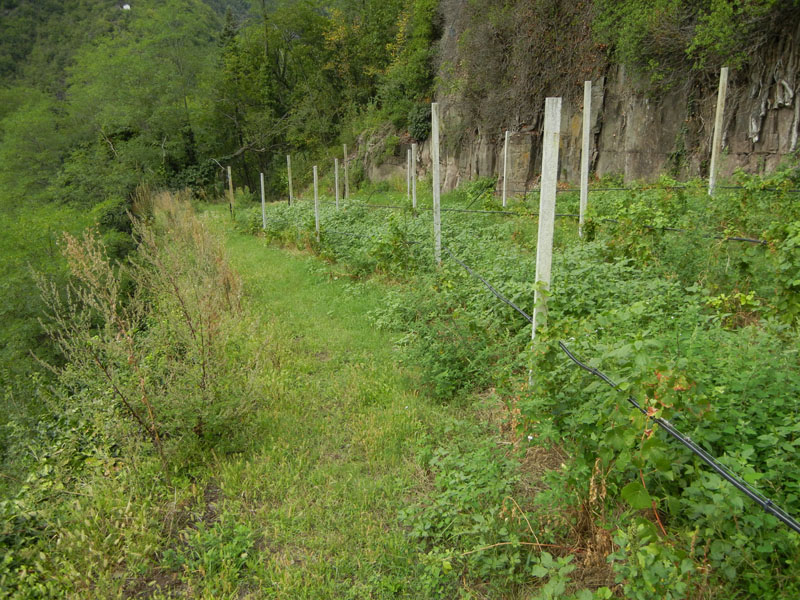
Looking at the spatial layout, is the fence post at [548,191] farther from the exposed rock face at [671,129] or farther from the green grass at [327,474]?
the exposed rock face at [671,129]

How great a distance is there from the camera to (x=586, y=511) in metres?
2.58

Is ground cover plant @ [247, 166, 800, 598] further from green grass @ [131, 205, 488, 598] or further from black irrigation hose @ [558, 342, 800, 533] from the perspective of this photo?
green grass @ [131, 205, 488, 598]

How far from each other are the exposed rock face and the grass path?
706 cm

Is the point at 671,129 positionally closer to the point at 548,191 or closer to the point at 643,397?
the point at 548,191

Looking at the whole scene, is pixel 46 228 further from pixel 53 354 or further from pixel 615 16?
pixel 615 16

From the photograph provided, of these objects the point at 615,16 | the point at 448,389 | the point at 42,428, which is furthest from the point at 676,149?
the point at 42,428

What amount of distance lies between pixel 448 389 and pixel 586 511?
1.95 metres

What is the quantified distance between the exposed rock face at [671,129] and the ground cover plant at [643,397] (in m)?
4.81

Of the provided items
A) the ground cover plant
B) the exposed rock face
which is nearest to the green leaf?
the ground cover plant

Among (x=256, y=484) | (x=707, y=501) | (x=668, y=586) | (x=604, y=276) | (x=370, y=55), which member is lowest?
(x=256, y=484)

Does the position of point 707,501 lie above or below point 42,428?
above

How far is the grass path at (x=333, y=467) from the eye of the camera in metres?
2.79

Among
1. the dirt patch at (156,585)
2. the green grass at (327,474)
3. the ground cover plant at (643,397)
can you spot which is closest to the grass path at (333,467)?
the green grass at (327,474)

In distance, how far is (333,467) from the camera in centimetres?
372
